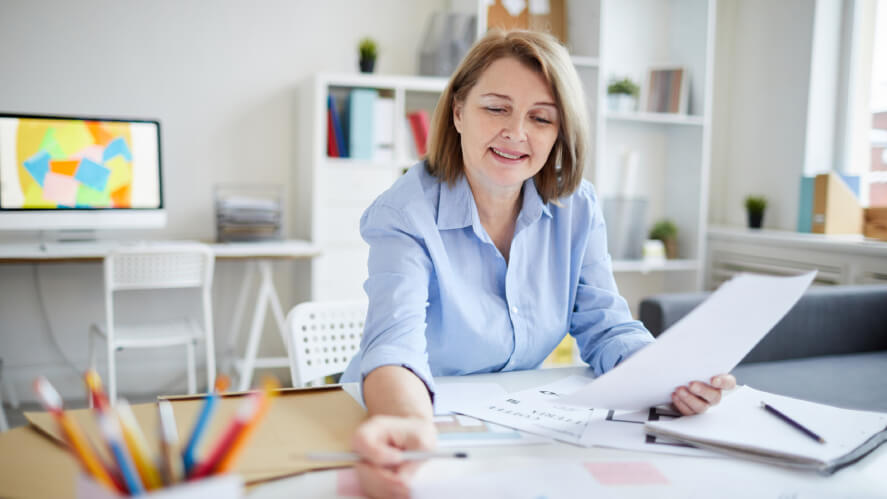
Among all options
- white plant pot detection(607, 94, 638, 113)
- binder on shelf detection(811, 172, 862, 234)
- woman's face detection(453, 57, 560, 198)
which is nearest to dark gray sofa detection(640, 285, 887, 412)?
binder on shelf detection(811, 172, 862, 234)

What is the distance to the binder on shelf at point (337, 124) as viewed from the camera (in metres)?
2.89

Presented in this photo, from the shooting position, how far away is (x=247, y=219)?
2939 millimetres

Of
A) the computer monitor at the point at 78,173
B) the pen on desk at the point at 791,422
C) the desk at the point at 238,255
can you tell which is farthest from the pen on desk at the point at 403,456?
the computer monitor at the point at 78,173

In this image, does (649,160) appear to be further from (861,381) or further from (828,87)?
(861,381)

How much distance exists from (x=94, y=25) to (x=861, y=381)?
3.34 m

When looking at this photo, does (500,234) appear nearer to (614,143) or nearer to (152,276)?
(152,276)

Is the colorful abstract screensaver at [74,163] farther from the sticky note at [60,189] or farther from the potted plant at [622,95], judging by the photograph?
the potted plant at [622,95]

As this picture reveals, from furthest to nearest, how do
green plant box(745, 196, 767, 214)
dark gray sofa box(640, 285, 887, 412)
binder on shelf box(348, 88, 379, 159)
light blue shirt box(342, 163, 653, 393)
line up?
green plant box(745, 196, 767, 214) < binder on shelf box(348, 88, 379, 159) < dark gray sofa box(640, 285, 887, 412) < light blue shirt box(342, 163, 653, 393)

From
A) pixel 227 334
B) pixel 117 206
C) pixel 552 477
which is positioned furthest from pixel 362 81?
pixel 552 477

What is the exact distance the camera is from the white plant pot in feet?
10.3

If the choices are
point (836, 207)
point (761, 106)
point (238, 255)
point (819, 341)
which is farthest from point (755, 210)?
point (238, 255)

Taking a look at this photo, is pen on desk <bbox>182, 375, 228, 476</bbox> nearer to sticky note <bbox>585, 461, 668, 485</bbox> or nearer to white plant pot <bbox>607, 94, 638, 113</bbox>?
sticky note <bbox>585, 461, 668, 485</bbox>

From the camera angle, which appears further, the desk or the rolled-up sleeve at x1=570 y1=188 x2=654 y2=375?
the desk

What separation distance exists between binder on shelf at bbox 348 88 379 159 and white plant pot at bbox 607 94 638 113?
1180mm
